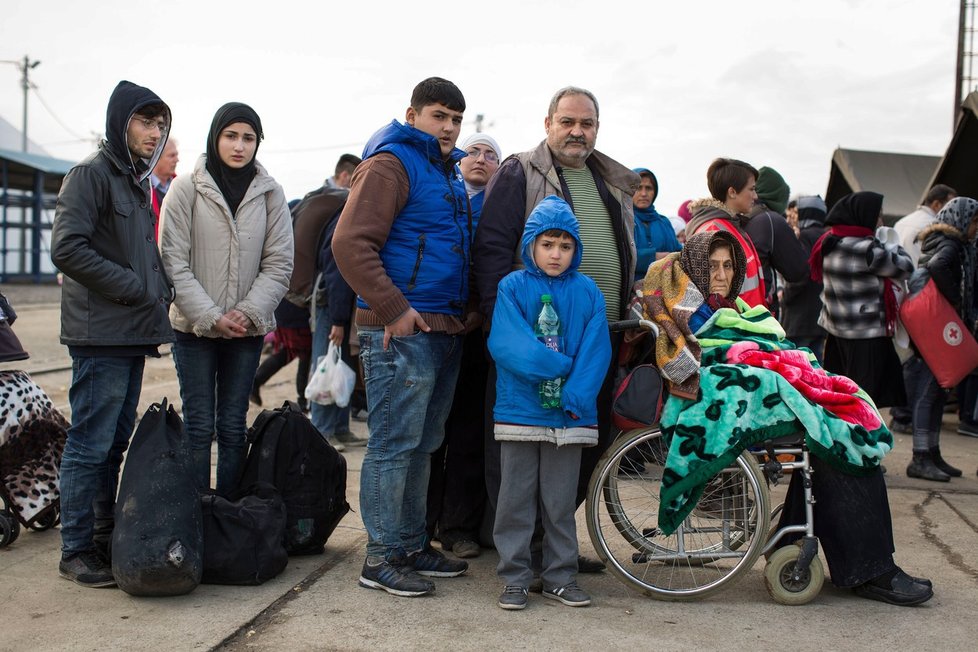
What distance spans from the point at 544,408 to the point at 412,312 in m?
0.65

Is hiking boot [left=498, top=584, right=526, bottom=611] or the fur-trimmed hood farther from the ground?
the fur-trimmed hood

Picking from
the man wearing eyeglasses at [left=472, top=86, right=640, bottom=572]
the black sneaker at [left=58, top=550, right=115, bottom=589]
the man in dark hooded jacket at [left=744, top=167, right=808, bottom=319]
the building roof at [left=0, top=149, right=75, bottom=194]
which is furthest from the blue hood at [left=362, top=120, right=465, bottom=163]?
the building roof at [left=0, top=149, right=75, bottom=194]

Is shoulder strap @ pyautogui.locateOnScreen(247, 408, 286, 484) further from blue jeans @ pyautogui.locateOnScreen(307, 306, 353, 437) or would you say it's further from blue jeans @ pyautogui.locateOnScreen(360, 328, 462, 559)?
blue jeans @ pyautogui.locateOnScreen(307, 306, 353, 437)

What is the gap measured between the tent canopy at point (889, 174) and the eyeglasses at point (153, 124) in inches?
469

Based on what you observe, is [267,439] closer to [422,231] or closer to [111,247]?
[111,247]

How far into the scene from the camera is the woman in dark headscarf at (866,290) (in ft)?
20.0

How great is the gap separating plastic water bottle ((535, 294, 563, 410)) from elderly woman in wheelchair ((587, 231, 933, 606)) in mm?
426

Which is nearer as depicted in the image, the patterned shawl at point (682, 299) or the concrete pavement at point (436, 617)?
the concrete pavement at point (436, 617)

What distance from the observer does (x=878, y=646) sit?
3348 millimetres

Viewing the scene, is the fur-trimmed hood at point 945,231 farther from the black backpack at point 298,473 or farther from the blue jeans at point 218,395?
the blue jeans at point 218,395

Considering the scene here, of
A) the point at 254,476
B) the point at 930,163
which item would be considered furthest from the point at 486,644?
Result: the point at 930,163

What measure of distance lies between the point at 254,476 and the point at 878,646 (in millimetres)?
2644

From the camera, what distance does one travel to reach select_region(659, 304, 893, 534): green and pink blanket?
372cm

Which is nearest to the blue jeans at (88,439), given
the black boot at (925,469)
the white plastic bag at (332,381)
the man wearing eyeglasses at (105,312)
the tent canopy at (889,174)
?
the man wearing eyeglasses at (105,312)
